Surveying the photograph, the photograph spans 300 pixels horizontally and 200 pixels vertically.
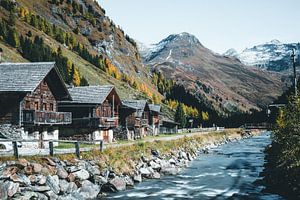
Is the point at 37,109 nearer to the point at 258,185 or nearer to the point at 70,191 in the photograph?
the point at 70,191

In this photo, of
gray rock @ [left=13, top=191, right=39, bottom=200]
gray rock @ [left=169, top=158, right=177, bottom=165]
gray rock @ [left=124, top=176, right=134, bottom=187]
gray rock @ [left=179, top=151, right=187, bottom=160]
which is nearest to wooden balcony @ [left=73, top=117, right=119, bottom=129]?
gray rock @ [left=179, top=151, right=187, bottom=160]

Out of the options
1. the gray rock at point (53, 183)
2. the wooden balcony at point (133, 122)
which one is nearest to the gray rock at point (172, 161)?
the gray rock at point (53, 183)

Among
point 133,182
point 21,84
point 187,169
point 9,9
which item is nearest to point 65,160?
point 133,182

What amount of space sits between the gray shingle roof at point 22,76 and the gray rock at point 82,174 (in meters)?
12.7

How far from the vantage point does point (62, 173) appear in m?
27.8

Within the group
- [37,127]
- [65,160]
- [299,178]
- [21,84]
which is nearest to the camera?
[299,178]

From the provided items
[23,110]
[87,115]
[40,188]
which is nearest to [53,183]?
[40,188]

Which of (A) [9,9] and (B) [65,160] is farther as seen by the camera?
(A) [9,9]

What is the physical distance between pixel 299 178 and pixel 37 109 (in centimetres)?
2995

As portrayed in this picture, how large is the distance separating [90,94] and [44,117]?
42.6ft

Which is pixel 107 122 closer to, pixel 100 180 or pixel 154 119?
pixel 100 180

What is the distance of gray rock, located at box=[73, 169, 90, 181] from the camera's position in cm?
2914

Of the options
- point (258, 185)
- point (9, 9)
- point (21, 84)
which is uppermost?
point (9, 9)

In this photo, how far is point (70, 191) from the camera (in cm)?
2702
